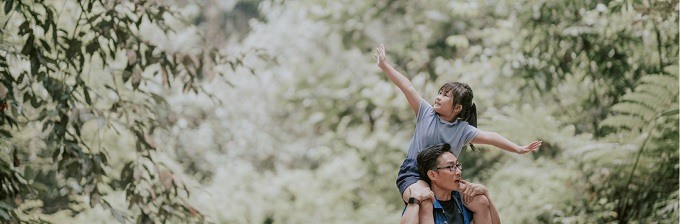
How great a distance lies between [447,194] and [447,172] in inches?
6.7

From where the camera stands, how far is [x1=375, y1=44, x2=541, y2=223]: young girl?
3506 millimetres

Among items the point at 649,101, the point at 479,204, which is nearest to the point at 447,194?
the point at 479,204

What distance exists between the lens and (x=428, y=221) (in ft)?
11.4

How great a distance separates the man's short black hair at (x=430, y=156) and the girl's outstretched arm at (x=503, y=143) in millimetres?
136

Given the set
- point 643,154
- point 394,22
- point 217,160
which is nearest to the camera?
point 643,154

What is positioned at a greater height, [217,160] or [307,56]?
[307,56]

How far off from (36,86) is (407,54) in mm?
4708

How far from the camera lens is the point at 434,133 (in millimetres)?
3602

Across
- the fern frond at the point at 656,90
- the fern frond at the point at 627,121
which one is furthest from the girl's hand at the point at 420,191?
the fern frond at the point at 627,121

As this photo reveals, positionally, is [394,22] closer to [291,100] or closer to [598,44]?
[291,100]

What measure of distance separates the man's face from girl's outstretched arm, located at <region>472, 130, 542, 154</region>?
145mm

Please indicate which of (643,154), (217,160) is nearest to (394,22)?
(217,160)

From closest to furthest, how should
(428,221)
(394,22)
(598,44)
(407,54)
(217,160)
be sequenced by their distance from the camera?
(428,221)
(598,44)
(407,54)
(394,22)
(217,160)

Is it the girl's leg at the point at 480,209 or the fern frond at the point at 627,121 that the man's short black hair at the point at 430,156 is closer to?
the girl's leg at the point at 480,209
